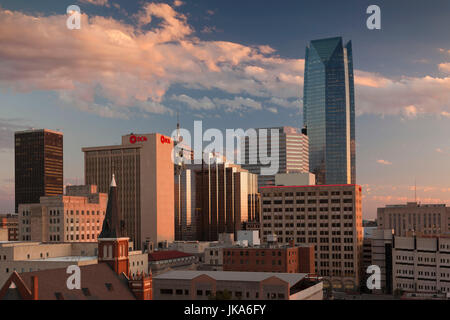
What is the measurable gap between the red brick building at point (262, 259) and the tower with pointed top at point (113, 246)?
57908mm

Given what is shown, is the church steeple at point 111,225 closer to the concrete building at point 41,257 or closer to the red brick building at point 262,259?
the concrete building at point 41,257

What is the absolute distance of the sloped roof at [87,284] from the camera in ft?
309

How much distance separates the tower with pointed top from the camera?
116875 mm

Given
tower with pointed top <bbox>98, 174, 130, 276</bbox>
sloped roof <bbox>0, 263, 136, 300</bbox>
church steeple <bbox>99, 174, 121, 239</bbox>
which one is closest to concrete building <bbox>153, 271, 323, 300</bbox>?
tower with pointed top <bbox>98, 174, 130, 276</bbox>

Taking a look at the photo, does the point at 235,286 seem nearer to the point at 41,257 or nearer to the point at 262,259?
the point at 262,259

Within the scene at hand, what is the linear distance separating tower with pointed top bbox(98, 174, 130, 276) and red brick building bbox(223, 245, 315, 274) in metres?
57.9

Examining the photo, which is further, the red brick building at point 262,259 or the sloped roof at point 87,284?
the red brick building at point 262,259

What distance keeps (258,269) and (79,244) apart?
53094 millimetres

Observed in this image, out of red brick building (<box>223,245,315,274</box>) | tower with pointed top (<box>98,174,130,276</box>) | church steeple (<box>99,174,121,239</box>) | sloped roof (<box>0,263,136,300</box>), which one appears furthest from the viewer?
red brick building (<box>223,245,315,274</box>)

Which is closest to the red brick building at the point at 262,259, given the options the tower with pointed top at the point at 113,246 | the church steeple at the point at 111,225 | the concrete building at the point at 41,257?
the concrete building at the point at 41,257

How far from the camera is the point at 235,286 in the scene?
11831cm

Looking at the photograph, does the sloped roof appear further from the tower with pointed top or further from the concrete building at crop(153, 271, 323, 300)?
the concrete building at crop(153, 271, 323, 300)
